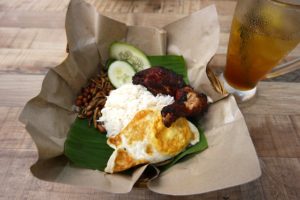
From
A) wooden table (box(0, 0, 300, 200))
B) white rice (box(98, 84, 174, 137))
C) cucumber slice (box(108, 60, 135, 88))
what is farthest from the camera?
cucumber slice (box(108, 60, 135, 88))

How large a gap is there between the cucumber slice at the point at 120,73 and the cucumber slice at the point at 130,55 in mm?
31

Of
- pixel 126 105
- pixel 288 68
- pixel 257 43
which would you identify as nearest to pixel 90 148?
pixel 126 105

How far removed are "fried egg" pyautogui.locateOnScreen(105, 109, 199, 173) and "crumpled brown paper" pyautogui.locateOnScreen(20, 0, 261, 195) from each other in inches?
1.9

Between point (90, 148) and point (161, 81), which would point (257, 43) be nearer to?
point (161, 81)

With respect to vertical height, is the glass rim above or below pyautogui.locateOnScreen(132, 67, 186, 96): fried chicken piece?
above


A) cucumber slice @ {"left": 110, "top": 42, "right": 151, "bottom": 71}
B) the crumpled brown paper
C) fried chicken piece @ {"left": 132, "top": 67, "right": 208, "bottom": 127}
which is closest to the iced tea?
the crumpled brown paper

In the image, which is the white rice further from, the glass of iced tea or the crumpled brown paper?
the glass of iced tea

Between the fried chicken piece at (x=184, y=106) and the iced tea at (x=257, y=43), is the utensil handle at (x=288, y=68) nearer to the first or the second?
the iced tea at (x=257, y=43)

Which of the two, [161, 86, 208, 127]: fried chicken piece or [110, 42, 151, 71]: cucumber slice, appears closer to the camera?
[161, 86, 208, 127]: fried chicken piece

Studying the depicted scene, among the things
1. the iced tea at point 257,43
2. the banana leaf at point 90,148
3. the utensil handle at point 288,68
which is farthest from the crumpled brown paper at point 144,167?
the utensil handle at point 288,68

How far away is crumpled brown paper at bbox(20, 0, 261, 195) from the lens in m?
1.03

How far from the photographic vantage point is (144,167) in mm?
1084

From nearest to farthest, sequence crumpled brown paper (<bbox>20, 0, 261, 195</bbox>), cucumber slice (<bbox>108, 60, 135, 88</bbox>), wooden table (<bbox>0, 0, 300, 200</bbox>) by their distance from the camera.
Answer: crumpled brown paper (<bbox>20, 0, 261, 195</bbox>)
wooden table (<bbox>0, 0, 300, 200</bbox>)
cucumber slice (<bbox>108, 60, 135, 88</bbox>)

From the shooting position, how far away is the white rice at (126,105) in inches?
51.6
